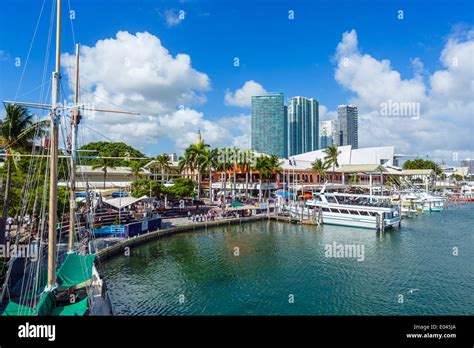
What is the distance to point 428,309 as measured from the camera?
19.8 m

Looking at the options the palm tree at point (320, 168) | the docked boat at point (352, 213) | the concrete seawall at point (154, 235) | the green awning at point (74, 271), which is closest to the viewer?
the green awning at point (74, 271)

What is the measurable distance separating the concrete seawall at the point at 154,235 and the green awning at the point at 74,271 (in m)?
6.49

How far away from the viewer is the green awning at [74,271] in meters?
18.5

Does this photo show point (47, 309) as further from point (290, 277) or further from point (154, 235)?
point (154, 235)

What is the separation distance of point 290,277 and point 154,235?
66.5 ft

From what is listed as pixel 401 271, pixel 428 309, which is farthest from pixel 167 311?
pixel 401 271

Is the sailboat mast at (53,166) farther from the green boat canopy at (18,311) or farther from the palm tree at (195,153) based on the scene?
the palm tree at (195,153)

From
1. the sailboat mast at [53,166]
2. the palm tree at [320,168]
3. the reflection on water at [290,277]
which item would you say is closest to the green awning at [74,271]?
the sailboat mast at [53,166]

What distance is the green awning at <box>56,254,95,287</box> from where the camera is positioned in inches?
727

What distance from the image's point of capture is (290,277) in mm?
25578

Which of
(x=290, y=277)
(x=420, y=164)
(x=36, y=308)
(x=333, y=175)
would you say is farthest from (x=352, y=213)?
(x=420, y=164)

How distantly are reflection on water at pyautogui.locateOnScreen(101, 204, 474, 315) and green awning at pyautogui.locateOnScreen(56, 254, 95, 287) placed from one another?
2970mm

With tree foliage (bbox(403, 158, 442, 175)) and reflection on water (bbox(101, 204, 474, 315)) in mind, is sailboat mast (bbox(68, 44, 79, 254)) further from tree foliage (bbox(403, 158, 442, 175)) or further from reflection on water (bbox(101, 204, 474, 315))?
tree foliage (bbox(403, 158, 442, 175))

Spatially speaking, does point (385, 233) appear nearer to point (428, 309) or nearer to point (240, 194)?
point (428, 309)
